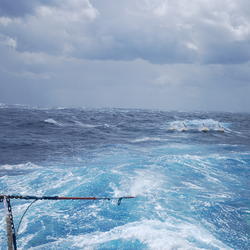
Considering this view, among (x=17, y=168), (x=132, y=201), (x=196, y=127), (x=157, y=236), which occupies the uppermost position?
(x=196, y=127)

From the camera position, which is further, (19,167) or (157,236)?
(19,167)

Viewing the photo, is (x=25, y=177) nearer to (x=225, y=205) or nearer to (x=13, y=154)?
(x=13, y=154)

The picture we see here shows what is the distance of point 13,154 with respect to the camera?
2153 centimetres

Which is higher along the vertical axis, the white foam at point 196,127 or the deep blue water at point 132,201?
the white foam at point 196,127

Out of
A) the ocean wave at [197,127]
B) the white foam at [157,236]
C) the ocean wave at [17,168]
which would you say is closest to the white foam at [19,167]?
the ocean wave at [17,168]

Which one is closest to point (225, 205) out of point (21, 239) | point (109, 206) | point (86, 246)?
point (109, 206)

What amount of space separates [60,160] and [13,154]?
5.80 meters

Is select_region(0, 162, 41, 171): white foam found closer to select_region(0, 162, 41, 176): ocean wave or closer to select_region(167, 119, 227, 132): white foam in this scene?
select_region(0, 162, 41, 176): ocean wave

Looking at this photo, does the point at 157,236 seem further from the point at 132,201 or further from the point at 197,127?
the point at 197,127

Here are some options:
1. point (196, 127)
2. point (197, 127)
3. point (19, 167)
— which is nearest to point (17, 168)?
point (19, 167)

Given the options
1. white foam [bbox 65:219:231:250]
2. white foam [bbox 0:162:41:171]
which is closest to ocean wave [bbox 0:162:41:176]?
white foam [bbox 0:162:41:171]

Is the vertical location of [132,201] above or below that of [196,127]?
below

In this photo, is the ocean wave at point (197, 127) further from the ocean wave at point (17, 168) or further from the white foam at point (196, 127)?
the ocean wave at point (17, 168)

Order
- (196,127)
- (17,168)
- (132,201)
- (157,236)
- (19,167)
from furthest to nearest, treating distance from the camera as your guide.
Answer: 1. (196,127)
2. (19,167)
3. (17,168)
4. (132,201)
5. (157,236)
